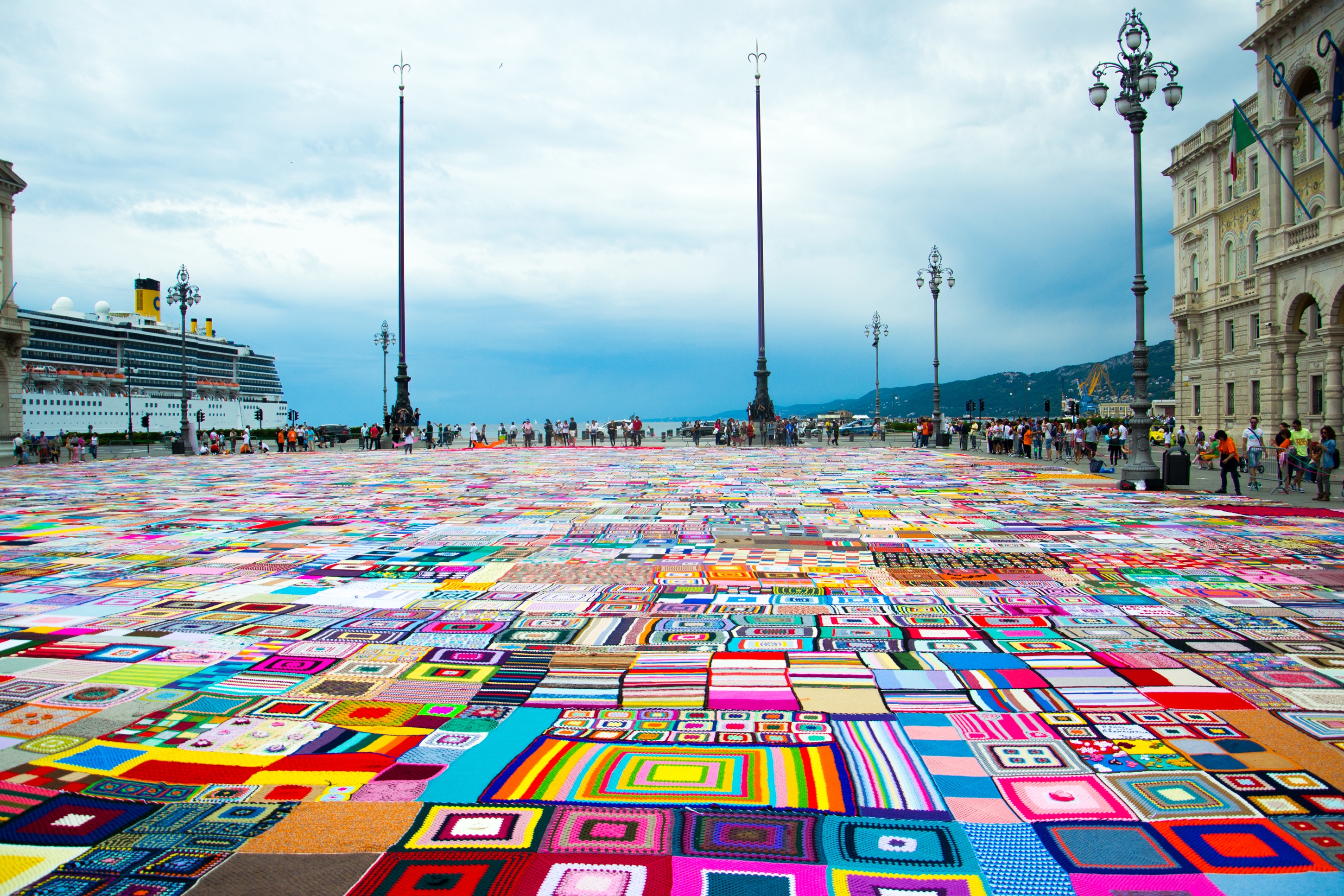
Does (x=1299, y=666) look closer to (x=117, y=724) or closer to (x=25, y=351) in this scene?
(x=117, y=724)

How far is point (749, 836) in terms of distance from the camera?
3.02 meters

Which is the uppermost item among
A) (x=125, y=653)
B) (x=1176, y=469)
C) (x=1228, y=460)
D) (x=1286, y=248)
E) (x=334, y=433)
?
(x=1286, y=248)

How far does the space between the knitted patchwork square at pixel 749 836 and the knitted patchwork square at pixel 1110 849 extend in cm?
85

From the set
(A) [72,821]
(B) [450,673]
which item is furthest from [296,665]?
(A) [72,821]

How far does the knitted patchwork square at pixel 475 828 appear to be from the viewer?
9.61 feet

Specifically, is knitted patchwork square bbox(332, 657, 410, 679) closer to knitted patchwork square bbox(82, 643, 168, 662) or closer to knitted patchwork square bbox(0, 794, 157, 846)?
knitted patchwork square bbox(82, 643, 168, 662)

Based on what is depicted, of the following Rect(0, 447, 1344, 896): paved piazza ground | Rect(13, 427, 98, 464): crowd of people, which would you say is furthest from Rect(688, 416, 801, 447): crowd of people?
Rect(0, 447, 1344, 896): paved piazza ground

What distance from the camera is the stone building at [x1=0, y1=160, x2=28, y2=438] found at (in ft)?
158

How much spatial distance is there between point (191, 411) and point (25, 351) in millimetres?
14482

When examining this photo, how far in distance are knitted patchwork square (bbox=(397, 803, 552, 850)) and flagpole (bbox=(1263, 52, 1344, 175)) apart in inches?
1124

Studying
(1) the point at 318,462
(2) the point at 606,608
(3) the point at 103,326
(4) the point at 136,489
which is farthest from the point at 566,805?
→ (3) the point at 103,326

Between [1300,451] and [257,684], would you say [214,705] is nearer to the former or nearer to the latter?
[257,684]

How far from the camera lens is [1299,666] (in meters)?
4.85

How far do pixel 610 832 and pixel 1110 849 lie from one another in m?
1.78
